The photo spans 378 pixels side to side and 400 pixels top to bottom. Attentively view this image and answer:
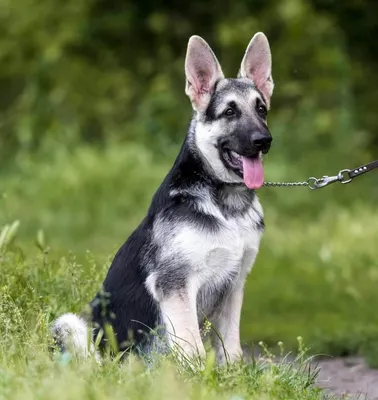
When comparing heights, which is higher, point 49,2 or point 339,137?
point 49,2

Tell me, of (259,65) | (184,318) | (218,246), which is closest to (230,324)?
(184,318)

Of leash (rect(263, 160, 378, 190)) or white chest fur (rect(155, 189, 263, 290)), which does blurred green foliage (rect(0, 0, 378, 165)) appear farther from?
white chest fur (rect(155, 189, 263, 290))

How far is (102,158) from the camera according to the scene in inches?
553

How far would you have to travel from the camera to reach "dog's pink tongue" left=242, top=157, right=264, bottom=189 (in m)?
5.57

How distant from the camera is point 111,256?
22.2 ft

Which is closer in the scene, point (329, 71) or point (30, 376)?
point (30, 376)

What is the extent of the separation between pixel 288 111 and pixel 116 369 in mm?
10432

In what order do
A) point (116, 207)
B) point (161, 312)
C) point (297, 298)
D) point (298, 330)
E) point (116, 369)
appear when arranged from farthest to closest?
point (116, 207) < point (297, 298) < point (298, 330) < point (161, 312) < point (116, 369)

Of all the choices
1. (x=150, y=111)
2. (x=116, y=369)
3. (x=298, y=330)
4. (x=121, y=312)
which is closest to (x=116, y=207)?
(x=150, y=111)

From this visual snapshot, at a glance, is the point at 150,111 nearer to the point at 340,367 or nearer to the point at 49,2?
the point at 49,2

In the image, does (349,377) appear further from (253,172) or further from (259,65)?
(259,65)

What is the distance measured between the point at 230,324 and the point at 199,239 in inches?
22.7

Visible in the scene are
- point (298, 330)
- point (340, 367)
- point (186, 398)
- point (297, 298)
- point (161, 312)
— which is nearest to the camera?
point (186, 398)

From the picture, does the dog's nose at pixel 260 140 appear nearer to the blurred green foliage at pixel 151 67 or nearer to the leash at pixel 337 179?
the leash at pixel 337 179
